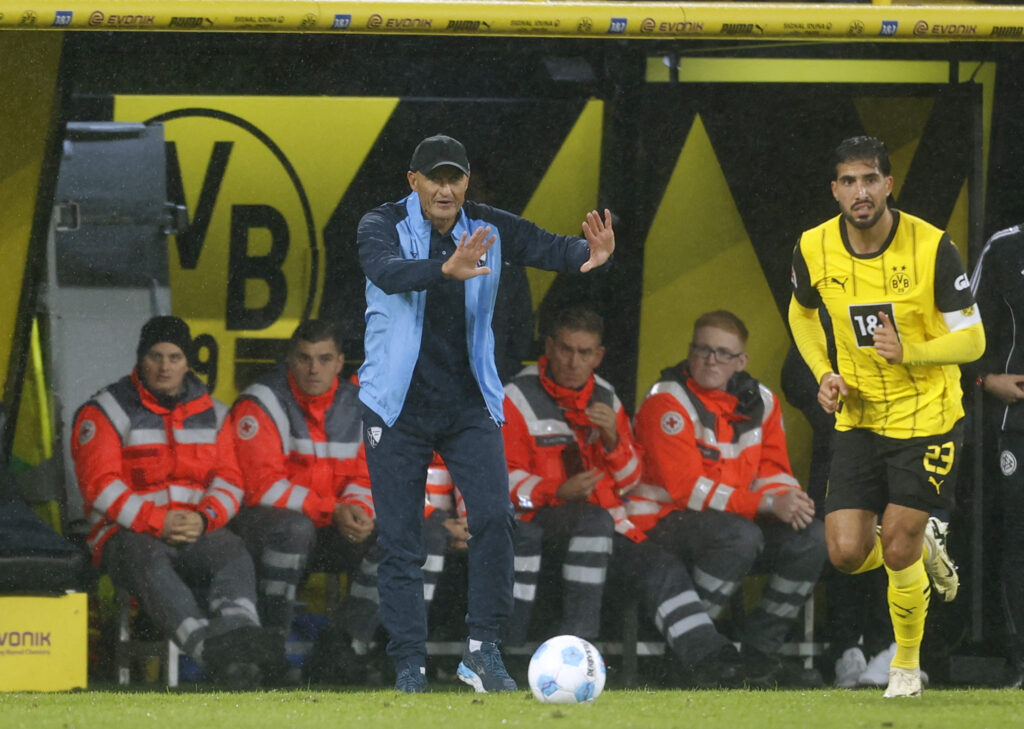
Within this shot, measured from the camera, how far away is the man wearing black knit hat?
6160mm

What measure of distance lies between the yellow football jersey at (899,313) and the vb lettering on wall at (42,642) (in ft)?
8.28

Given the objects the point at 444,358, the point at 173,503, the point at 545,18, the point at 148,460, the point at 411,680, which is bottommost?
the point at 411,680

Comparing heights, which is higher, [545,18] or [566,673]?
[545,18]

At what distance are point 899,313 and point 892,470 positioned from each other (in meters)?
0.48

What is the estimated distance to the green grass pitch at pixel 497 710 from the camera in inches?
191

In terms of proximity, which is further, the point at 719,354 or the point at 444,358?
the point at 719,354

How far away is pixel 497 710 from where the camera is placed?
5.12m

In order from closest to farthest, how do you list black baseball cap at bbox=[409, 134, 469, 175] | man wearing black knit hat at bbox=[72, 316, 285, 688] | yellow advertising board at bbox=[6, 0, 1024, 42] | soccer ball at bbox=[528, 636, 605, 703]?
soccer ball at bbox=[528, 636, 605, 703] → black baseball cap at bbox=[409, 134, 469, 175] → yellow advertising board at bbox=[6, 0, 1024, 42] → man wearing black knit hat at bbox=[72, 316, 285, 688]

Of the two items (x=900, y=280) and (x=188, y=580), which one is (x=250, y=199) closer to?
(x=188, y=580)

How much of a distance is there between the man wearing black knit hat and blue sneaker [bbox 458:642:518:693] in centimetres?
80

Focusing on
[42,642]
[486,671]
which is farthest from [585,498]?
[42,642]

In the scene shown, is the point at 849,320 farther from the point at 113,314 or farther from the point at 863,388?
the point at 113,314

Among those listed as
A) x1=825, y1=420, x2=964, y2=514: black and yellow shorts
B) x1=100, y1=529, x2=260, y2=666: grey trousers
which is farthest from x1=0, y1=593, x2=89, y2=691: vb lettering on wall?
x1=825, y1=420, x2=964, y2=514: black and yellow shorts

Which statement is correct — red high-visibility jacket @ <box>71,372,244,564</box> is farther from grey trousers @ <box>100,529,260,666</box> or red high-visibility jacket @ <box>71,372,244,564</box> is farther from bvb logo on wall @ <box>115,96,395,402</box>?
bvb logo on wall @ <box>115,96,395,402</box>
